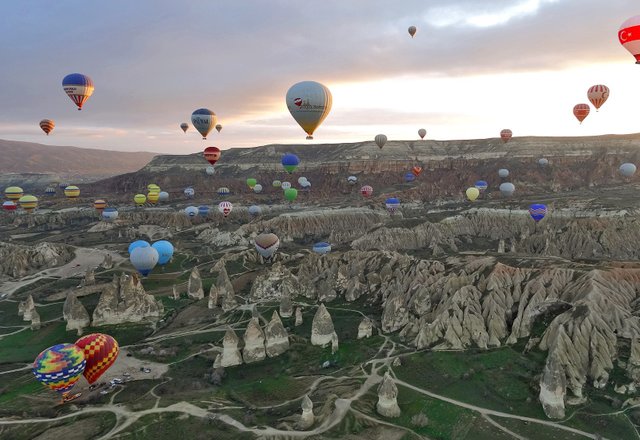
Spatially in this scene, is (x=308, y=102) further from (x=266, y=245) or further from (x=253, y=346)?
(x=253, y=346)

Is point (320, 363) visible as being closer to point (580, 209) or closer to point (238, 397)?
point (238, 397)

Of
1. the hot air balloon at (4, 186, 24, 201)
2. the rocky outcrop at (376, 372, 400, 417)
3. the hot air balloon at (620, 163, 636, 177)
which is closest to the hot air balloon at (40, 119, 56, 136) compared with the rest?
the hot air balloon at (4, 186, 24, 201)

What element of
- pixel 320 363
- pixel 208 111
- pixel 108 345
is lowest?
pixel 320 363

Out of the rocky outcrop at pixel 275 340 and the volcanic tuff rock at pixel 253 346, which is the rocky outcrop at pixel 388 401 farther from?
the volcanic tuff rock at pixel 253 346

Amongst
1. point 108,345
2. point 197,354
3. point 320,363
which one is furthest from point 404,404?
point 108,345

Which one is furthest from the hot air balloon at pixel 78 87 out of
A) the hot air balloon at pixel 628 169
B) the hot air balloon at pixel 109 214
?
the hot air balloon at pixel 628 169

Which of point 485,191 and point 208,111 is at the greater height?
point 208,111
